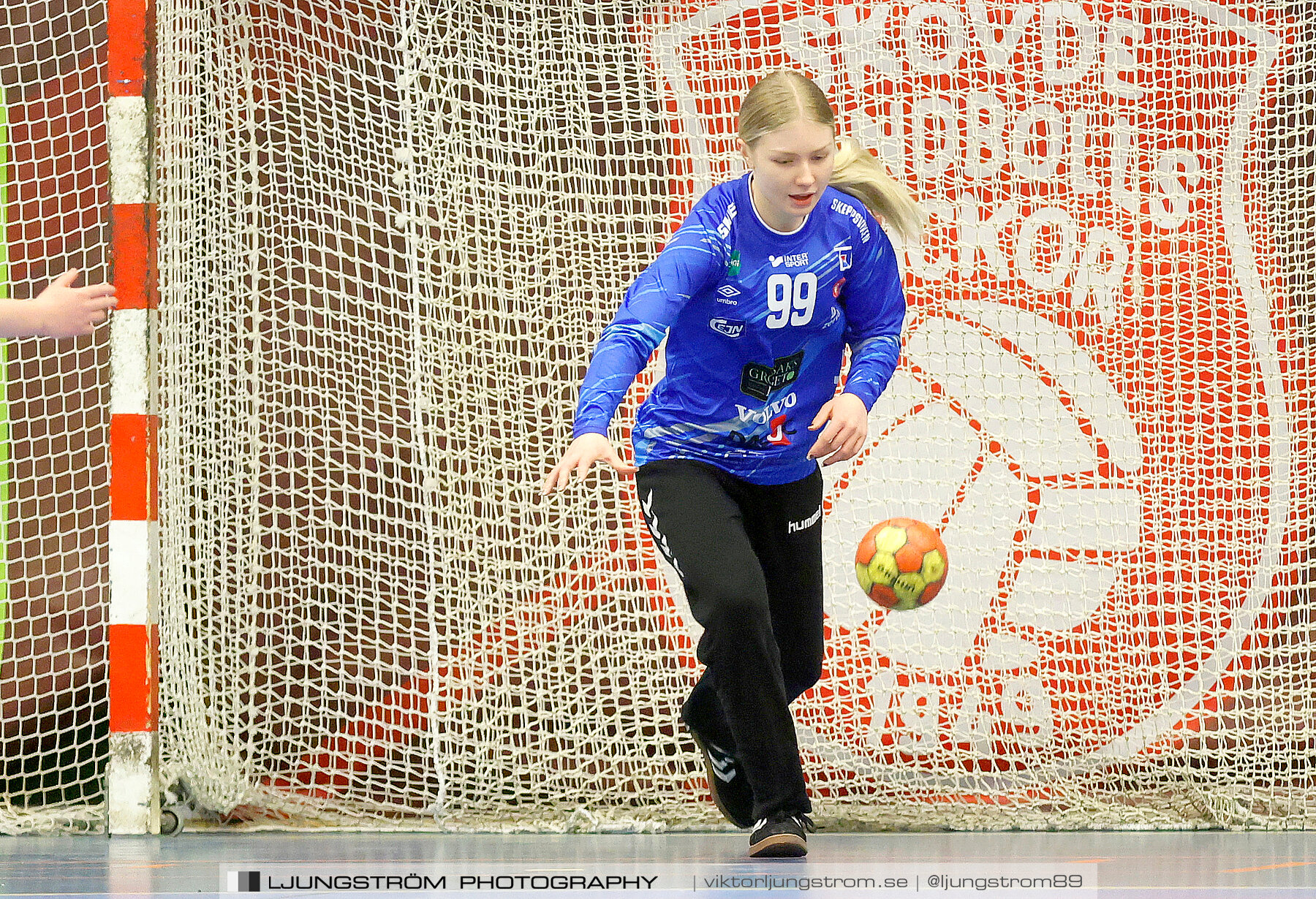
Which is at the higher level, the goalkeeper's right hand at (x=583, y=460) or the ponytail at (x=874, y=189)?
the ponytail at (x=874, y=189)

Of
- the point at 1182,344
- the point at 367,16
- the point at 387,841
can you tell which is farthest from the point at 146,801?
the point at 1182,344

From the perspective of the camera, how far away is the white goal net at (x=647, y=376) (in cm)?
419

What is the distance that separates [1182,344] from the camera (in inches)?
182

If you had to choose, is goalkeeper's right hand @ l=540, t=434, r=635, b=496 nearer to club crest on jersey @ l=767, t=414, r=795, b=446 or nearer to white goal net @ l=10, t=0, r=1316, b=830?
club crest on jersey @ l=767, t=414, r=795, b=446

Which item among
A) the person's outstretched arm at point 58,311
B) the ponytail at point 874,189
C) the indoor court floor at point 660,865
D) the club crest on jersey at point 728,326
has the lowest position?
the indoor court floor at point 660,865

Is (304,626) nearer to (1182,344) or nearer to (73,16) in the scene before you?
(73,16)

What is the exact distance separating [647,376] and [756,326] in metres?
1.64

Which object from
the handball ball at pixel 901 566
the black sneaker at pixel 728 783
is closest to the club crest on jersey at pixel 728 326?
the handball ball at pixel 901 566

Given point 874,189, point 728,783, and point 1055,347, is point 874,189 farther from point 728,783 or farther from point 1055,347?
point 1055,347

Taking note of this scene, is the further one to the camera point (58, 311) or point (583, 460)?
point (58, 311)

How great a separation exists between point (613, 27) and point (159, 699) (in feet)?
8.43

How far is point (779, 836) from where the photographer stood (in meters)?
2.81

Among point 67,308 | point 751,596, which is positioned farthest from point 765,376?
point 67,308

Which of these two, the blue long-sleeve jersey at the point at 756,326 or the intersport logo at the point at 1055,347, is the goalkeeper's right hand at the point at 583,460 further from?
the intersport logo at the point at 1055,347
